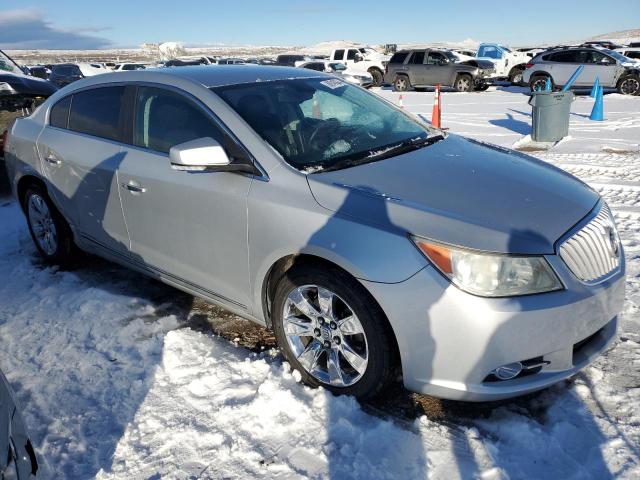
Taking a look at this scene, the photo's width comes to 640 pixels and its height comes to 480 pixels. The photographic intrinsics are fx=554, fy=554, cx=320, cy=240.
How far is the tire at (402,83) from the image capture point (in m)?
22.7

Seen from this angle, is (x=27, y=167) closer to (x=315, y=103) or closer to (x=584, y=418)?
(x=315, y=103)

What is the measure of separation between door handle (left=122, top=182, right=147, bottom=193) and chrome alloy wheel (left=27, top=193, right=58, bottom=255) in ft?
4.47

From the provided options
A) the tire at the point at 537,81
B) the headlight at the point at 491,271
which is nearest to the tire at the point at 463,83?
the tire at the point at 537,81

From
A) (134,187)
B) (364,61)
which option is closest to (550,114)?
(134,187)

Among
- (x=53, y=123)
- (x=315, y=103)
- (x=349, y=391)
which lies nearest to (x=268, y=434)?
(x=349, y=391)

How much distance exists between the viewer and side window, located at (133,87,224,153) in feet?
10.7

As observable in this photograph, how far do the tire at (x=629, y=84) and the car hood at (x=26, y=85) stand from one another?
54.2ft

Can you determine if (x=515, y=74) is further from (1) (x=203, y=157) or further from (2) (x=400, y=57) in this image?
(1) (x=203, y=157)

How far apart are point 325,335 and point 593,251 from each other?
52.9 inches

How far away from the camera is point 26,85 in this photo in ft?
23.9

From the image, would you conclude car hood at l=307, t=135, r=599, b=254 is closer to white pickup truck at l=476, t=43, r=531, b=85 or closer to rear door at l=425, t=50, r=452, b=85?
rear door at l=425, t=50, r=452, b=85

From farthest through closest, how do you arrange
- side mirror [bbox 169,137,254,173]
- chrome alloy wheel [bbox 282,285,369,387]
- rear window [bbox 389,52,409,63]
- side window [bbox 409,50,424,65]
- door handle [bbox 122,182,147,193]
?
1. rear window [bbox 389,52,409,63]
2. side window [bbox 409,50,424,65]
3. door handle [bbox 122,182,147,193]
4. side mirror [bbox 169,137,254,173]
5. chrome alloy wheel [bbox 282,285,369,387]

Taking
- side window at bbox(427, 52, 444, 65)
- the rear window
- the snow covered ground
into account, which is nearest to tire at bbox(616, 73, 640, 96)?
side window at bbox(427, 52, 444, 65)

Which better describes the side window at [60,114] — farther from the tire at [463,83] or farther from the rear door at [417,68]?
the rear door at [417,68]
